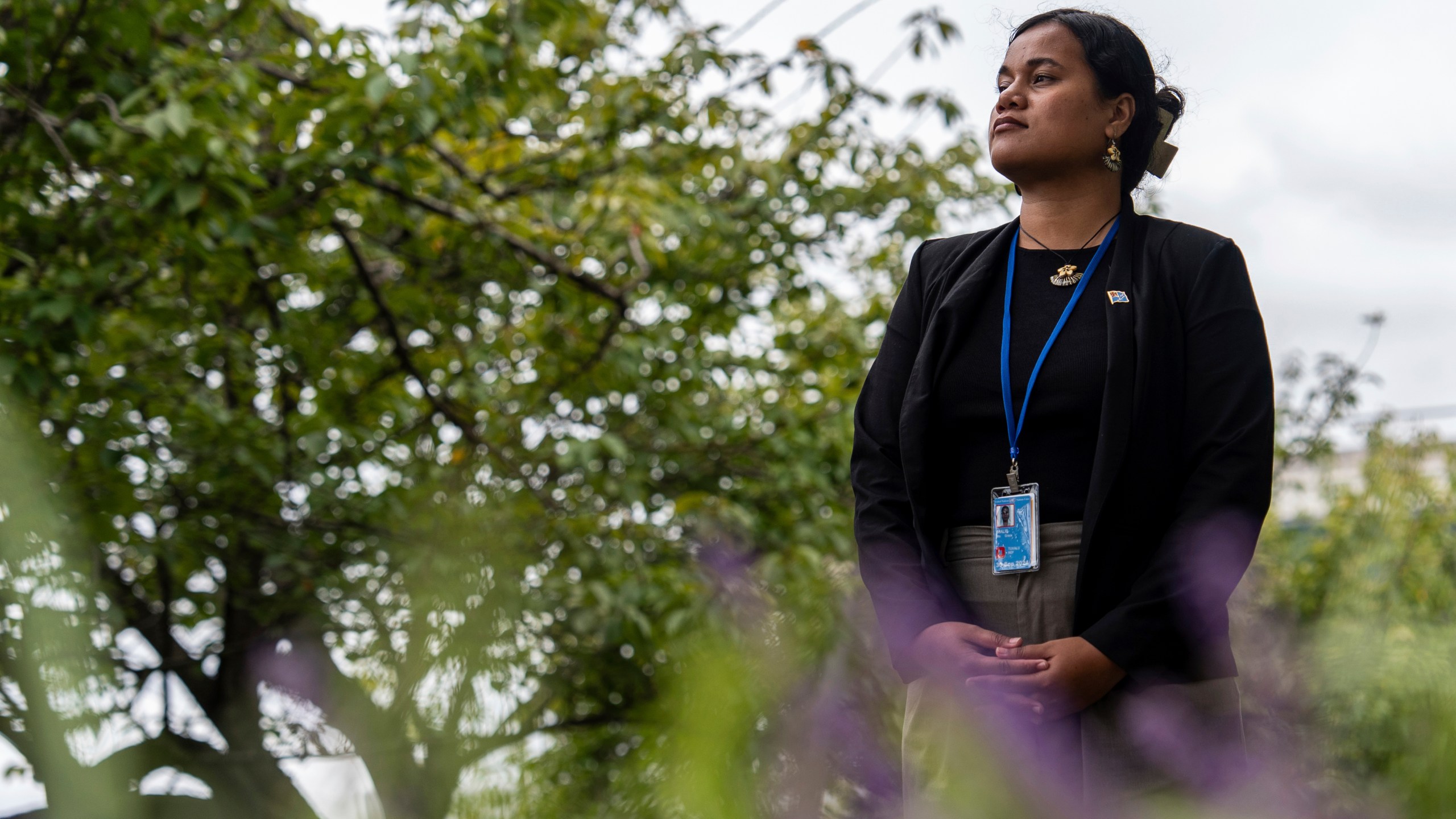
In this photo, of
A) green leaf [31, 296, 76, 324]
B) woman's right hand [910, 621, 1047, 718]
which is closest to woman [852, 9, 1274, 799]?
woman's right hand [910, 621, 1047, 718]

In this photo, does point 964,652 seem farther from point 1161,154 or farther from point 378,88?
point 378,88

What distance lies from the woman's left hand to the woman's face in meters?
0.53

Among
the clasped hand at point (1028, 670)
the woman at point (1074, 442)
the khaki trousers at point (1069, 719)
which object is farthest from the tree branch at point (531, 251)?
the clasped hand at point (1028, 670)

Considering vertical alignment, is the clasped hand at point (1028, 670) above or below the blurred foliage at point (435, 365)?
below

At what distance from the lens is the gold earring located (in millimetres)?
1323

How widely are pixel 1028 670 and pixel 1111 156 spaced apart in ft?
1.96

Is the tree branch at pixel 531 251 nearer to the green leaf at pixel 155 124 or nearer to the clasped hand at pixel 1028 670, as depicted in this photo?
the green leaf at pixel 155 124

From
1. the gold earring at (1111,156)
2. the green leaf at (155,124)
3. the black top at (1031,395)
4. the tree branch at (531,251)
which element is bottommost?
the black top at (1031,395)

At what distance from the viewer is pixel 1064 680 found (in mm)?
1090

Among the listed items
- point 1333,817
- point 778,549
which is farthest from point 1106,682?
point 778,549

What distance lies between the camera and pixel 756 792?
391mm

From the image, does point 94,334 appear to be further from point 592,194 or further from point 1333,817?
point 1333,817

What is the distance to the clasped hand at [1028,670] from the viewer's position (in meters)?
1.09

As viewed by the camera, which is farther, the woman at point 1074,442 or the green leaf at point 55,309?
the green leaf at point 55,309
